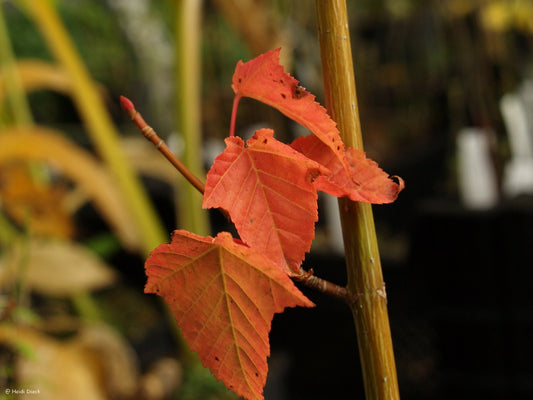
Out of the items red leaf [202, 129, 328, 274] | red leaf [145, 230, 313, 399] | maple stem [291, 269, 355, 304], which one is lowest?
red leaf [145, 230, 313, 399]

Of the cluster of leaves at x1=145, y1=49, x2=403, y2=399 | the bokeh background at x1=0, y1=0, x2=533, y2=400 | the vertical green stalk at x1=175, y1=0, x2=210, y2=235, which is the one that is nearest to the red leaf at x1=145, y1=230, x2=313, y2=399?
the cluster of leaves at x1=145, y1=49, x2=403, y2=399

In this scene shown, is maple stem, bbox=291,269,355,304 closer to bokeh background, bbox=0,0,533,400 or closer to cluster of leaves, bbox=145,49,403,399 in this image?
cluster of leaves, bbox=145,49,403,399

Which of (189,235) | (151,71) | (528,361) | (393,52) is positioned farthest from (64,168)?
(393,52)

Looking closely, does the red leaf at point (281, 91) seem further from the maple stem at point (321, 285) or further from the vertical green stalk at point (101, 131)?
the vertical green stalk at point (101, 131)

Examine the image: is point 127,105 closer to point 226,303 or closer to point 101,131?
point 226,303

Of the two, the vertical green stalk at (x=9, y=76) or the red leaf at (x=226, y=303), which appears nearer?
the red leaf at (x=226, y=303)

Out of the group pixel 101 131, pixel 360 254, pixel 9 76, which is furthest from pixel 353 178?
pixel 9 76

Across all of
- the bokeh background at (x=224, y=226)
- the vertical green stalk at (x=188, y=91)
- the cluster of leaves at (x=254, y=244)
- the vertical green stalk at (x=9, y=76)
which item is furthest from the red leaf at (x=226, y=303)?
the vertical green stalk at (x=9, y=76)
